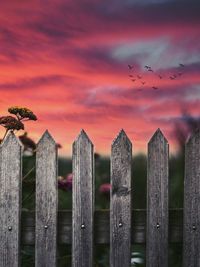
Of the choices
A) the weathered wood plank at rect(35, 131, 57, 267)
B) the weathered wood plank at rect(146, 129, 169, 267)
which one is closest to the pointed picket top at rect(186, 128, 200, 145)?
the weathered wood plank at rect(146, 129, 169, 267)

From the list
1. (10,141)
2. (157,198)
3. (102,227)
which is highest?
(10,141)

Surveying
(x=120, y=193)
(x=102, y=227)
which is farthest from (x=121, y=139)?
(x=102, y=227)

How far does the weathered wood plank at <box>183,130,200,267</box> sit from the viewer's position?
407 cm

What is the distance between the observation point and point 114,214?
404 cm

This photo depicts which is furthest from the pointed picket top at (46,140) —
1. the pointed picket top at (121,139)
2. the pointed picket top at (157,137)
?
the pointed picket top at (157,137)

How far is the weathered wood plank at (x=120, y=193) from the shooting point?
13.2 ft

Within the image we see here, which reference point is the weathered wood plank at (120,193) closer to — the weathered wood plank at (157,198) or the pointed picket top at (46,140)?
the weathered wood plank at (157,198)

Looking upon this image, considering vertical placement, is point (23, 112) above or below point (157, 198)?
above

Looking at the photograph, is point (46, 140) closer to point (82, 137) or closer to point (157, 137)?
point (82, 137)

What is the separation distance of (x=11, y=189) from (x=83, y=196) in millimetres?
458

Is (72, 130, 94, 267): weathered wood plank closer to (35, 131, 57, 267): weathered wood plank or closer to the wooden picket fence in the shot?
the wooden picket fence

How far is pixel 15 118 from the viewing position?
4.29 metres

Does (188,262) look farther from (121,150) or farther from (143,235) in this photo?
(121,150)

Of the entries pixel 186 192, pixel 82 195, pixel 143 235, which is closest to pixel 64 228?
pixel 82 195
